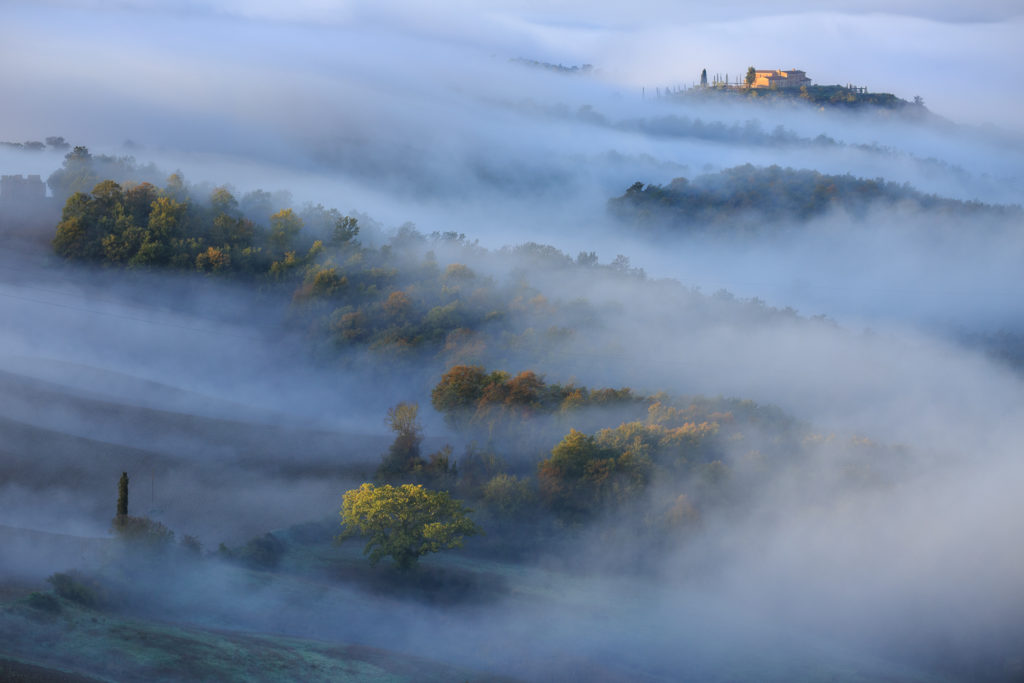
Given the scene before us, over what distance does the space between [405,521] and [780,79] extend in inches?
5590

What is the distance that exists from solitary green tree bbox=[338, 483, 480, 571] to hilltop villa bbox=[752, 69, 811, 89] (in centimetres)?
14054

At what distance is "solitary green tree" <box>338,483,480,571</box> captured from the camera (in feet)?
86.2

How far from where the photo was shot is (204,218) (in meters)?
52.8

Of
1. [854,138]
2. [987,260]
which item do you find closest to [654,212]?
[987,260]

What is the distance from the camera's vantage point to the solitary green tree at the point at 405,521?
2627 cm

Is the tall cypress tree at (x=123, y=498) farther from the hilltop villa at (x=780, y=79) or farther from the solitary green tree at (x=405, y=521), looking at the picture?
the hilltop villa at (x=780, y=79)

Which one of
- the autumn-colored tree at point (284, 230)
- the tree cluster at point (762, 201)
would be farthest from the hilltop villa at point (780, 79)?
the autumn-colored tree at point (284, 230)

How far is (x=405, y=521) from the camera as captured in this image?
87.4 feet

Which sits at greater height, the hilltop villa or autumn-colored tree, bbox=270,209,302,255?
the hilltop villa

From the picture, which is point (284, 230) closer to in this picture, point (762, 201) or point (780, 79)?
point (762, 201)

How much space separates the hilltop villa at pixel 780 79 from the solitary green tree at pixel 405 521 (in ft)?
461

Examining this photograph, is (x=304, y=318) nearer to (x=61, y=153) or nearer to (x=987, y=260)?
(x=61, y=153)

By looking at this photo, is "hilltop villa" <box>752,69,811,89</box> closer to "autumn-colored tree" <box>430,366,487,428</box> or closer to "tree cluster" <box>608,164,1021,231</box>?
"tree cluster" <box>608,164,1021,231</box>

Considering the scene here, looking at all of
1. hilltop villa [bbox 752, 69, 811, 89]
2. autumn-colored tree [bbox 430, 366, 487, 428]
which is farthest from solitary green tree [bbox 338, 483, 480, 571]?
hilltop villa [bbox 752, 69, 811, 89]
